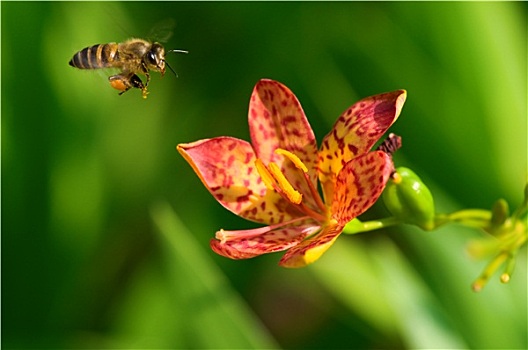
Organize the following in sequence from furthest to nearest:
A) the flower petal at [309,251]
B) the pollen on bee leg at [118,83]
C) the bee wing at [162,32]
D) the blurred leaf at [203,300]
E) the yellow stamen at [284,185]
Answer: the blurred leaf at [203,300], the bee wing at [162,32], the pollen on bee leg at [118,83], the yellow stamen at [284,185], the flower petal at [309,251]

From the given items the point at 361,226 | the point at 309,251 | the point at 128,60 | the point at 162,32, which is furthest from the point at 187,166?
the point at 309,251

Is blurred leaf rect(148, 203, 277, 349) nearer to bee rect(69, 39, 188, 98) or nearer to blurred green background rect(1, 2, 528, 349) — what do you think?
blurred green background rect(1, 2, 528, 349)

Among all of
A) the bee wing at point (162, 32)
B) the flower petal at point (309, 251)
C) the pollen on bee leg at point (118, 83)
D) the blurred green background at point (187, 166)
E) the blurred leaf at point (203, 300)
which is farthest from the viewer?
the blurred green background at point (187, 166)

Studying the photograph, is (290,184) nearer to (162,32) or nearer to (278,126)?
(278,126)

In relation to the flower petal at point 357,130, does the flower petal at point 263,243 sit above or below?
below

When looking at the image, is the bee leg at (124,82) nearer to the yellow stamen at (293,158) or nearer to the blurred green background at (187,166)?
the yellow stamen at (293,158)

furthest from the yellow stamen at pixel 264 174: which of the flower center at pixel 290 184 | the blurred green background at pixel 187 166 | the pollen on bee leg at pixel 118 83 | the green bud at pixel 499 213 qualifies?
the blurred green background at pixel 187 166

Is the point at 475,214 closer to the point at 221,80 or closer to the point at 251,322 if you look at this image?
the point at 251,322
